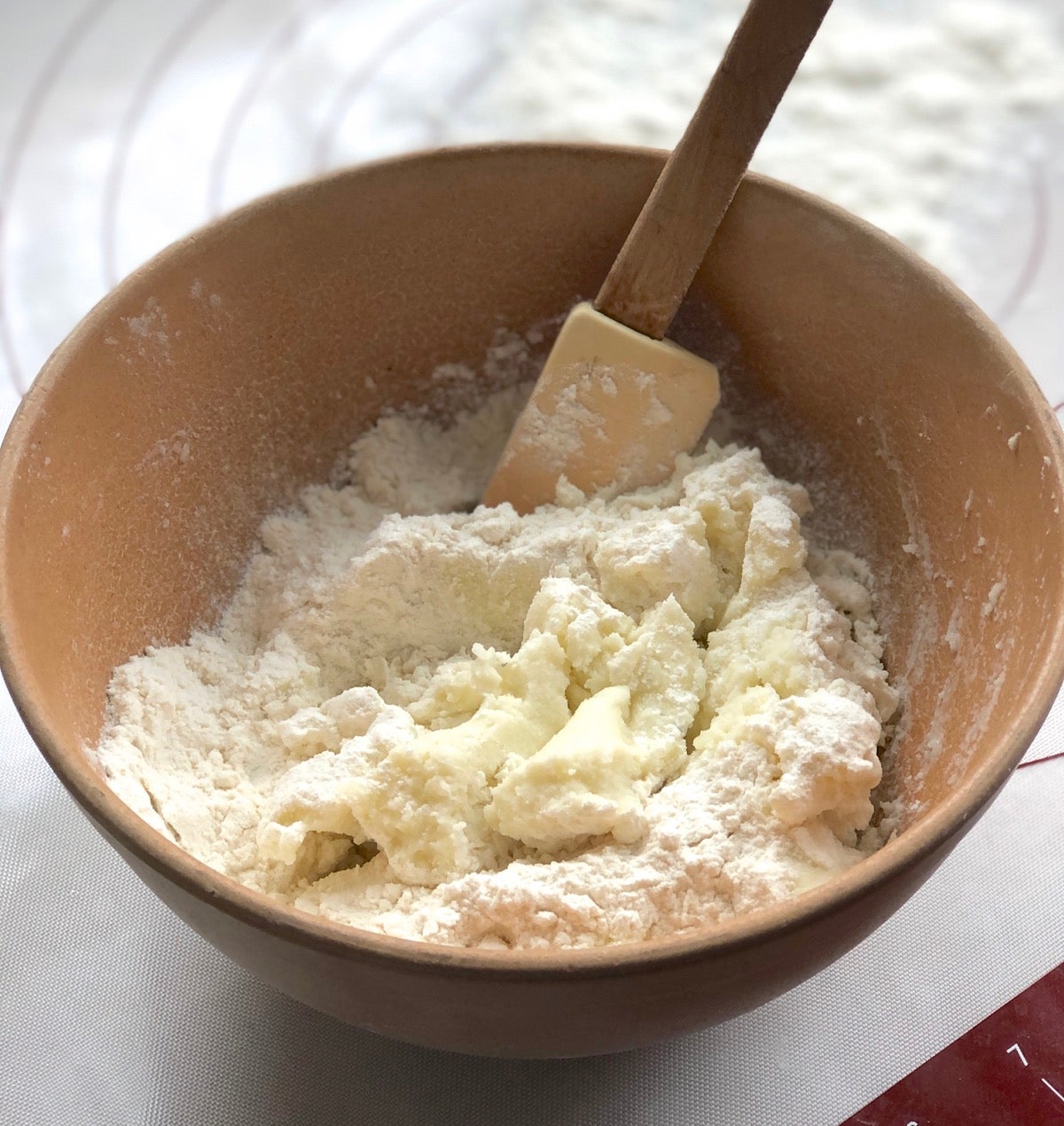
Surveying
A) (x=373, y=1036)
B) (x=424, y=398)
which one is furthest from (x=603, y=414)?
(x=373, y=1036)

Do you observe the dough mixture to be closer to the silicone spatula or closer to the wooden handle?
the silicone spatula

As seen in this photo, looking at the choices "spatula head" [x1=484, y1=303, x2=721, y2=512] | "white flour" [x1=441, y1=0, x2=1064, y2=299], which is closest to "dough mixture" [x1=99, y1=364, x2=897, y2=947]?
"spatula head" [x1=484, y1=303, x2=721, y2=512]

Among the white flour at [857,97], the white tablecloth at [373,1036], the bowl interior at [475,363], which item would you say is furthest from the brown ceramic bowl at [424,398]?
the white flour at [857,97]

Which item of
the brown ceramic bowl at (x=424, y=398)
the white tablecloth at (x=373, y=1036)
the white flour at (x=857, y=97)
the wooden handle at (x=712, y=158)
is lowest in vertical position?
the white tablecloth at (x=373, y=1036)

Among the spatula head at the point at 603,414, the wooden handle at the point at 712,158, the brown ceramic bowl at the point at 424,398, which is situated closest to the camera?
the brown ceramic bowl at the point at 424,398

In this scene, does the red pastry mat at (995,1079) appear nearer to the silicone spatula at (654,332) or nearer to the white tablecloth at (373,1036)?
the white tablecloth at (373,1036)
